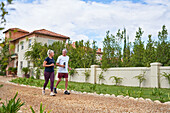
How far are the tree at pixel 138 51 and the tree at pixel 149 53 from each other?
1.14 feet

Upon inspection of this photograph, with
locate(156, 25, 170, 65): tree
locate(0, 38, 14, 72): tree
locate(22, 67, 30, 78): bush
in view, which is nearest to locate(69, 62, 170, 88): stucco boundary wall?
locate(156, 25, 170, 65): tree

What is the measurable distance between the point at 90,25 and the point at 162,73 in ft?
20.8

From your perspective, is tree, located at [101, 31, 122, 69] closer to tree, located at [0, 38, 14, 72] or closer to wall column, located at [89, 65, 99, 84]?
wall column, located at [89, 65, 99, 84]

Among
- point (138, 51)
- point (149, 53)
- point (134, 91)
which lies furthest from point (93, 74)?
point (134, 91)

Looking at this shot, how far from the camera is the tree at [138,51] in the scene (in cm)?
1086

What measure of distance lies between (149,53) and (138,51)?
0.83 meters

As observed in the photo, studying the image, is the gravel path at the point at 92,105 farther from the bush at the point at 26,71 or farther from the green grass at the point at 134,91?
the bush at the point at 26,71

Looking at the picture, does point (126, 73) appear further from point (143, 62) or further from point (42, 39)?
point (42, 39)

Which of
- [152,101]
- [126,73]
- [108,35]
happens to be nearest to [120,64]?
[126,73]

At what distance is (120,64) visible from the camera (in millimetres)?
12172

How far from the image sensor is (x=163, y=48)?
9906 mm

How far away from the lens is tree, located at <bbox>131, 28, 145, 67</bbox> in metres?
10.9

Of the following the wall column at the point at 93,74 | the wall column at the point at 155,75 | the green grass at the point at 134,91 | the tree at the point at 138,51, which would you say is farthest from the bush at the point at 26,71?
the wall column at the point at 155,75

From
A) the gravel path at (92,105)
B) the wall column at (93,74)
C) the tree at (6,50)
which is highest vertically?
the tree at (6,50)
